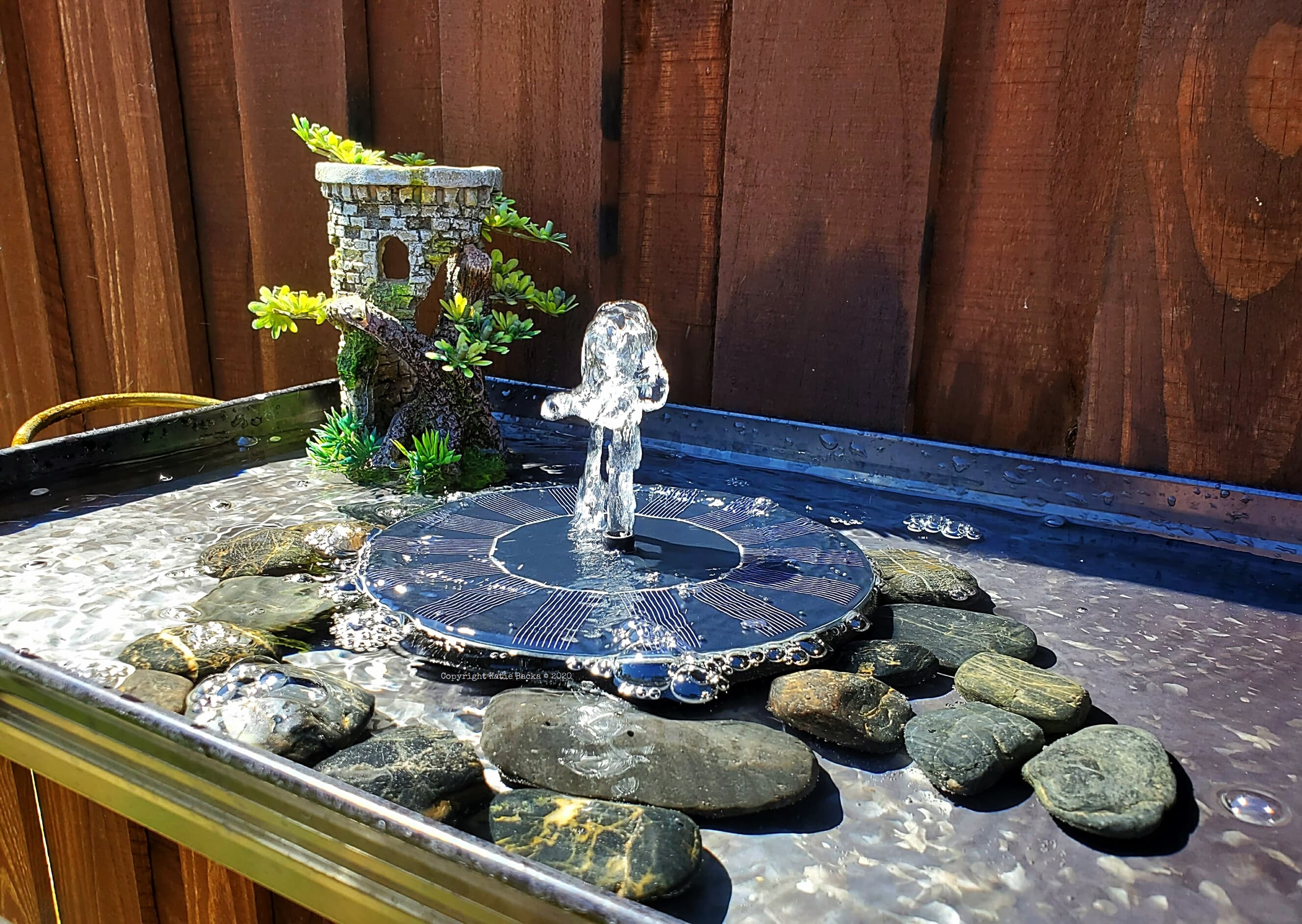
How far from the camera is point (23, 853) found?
122 cm

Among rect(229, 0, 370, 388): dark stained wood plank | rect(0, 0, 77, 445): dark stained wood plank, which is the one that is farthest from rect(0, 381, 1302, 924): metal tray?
rect(0, 0, 77, 445): dark stained wood plank

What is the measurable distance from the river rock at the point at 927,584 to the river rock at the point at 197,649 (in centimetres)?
97

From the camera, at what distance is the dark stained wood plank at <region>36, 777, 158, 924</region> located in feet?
3.56

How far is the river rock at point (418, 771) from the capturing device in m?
0.97

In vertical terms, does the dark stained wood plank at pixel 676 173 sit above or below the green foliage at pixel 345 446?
above

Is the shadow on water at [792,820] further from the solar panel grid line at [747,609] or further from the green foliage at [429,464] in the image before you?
the green foliage at [429,464]

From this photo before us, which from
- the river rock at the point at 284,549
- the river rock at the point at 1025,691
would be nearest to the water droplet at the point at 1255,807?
the river rock at the point at 1025,691

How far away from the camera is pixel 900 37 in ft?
6.46

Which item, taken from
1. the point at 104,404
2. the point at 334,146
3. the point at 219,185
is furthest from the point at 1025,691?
the point at 219,185

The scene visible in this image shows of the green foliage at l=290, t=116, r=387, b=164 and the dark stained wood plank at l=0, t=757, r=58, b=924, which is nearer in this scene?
the dark stained wood plank at l=0, t=757, r=58, b=924

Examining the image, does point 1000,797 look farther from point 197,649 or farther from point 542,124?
point 542,124

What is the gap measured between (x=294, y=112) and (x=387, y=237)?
964 mm

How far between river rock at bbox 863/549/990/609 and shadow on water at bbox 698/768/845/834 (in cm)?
57

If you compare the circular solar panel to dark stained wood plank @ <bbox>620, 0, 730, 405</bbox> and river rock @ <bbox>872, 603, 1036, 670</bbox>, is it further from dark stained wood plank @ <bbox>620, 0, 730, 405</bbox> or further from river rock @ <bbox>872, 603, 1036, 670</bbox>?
dark stained wood plank @ <bbox>620, 0, 730, 405</bbox>
